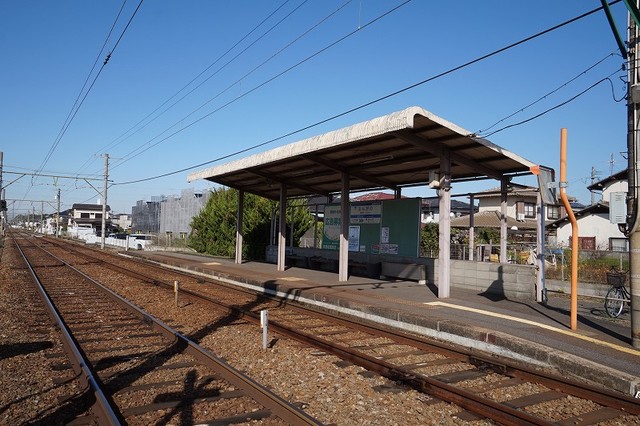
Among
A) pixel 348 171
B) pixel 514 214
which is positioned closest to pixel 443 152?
pixel 348 171

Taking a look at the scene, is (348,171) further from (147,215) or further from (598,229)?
(147,215)

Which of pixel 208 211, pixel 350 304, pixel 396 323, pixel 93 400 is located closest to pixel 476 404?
pixel 93 400

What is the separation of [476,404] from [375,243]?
14773 mm

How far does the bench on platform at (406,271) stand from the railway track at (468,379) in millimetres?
7415

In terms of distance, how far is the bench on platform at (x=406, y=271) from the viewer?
59.7 feet

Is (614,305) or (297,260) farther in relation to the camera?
(297,260)

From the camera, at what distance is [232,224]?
3709cm

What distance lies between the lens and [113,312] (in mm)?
12117

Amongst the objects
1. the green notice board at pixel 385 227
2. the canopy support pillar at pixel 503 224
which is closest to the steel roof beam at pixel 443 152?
the canopy support pillar at pixel 503 224

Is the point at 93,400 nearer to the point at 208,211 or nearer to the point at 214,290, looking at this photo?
the point at 214,290

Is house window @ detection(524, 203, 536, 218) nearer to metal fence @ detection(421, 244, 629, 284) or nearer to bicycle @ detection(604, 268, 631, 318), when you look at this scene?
metal fence @ detection(421, 244, 629, 284)

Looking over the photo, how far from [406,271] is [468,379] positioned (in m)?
11.4

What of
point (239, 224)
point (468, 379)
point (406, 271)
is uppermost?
point (239, 224)

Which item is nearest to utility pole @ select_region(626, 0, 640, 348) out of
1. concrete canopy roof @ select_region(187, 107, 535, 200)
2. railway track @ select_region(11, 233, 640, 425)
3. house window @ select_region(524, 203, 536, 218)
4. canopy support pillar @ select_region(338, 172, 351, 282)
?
railway track @ select_region(11, 233, 640, 425)
